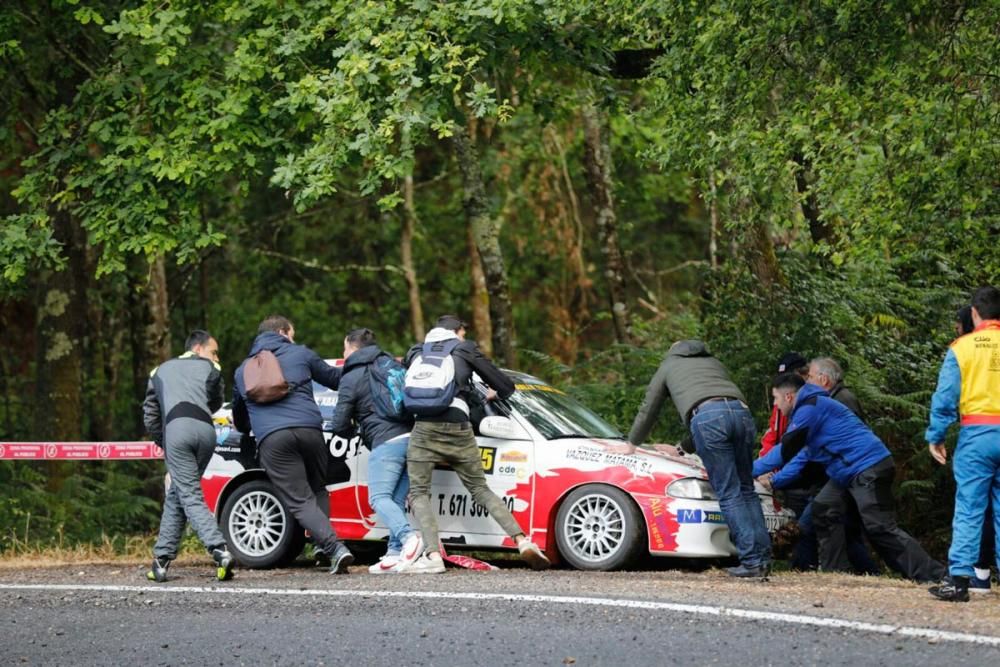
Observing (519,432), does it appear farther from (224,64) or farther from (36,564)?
(224,64)

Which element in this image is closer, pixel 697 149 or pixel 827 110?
pixel 827 110

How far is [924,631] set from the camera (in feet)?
26.3

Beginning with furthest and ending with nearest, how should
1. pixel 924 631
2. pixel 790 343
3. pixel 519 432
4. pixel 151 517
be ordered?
pixel 151 517
pixel 790 343
pixel 519 432
pixel 924 631

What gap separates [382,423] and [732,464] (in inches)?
112

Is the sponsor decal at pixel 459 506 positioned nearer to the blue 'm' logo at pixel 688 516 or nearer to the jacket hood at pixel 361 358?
the jacket hood at pixel 361 358

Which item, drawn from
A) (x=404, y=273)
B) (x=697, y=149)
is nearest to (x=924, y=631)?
(x=697, y=149)

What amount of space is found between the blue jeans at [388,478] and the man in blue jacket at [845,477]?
3.05 metres

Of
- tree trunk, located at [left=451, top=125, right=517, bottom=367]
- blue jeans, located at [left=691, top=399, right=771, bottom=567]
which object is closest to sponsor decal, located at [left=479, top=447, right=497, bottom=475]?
blue jeans, located at [left=691, top=399, right=771, bottom=567]

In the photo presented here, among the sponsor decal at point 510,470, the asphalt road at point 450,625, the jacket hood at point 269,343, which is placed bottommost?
the asphalt road at point 450,625

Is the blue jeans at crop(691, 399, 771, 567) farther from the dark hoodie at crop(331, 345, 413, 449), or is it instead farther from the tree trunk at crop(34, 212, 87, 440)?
the tree trunk at crop(34, 212, 87, 440)

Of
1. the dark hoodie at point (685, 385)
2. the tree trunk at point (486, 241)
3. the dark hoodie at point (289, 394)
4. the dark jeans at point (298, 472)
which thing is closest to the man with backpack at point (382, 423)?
the dark hoodie at point (289, 394)

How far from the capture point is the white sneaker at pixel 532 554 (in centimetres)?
1133

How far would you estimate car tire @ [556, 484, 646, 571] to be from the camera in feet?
37.3

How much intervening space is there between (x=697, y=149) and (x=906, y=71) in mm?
2464
